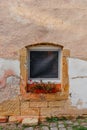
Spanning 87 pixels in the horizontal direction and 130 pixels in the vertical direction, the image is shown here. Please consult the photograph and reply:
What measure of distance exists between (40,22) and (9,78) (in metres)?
1.46

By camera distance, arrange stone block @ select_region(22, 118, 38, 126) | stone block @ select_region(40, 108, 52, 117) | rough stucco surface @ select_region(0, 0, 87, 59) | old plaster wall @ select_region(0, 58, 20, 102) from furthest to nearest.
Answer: stone block @ select_region(40, 108, 52, 117), old plaster wall @ select_region(0, 58, 20, 102), rough stucco surface @ select_region(0, 0, 87, 59), stone block @ select_region(22, 118, 38, 126)

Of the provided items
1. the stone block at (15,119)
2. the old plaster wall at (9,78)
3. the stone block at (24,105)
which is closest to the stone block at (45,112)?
the stone block at (24,105)

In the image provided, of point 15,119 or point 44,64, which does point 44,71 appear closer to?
point 44,64

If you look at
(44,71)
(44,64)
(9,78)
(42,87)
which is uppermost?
(44,64)

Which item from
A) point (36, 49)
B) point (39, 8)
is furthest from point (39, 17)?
point (36, 49)

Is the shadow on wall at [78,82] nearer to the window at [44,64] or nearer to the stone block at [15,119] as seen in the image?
the window at [44,64]

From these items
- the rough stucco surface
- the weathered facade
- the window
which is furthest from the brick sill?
the rough stucco surface

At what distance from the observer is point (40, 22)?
23.1 feet

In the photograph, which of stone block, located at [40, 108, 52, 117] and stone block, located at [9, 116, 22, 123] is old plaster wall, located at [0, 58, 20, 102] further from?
stone block, located at [40, 108, 52, 117]

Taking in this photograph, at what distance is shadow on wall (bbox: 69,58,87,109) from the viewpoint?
7164 millimetres

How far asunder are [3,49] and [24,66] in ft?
2.01

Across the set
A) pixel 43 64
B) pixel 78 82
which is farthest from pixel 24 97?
pixel 78 82

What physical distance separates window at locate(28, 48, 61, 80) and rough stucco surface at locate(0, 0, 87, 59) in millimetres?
378

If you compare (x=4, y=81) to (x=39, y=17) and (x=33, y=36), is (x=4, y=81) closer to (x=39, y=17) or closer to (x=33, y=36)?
(x=33, y=36)
